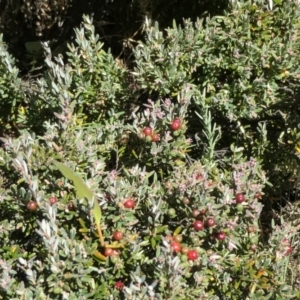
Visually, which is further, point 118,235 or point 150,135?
point 150,135

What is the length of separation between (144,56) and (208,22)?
0.99 ft

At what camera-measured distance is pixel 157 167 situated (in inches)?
82.7

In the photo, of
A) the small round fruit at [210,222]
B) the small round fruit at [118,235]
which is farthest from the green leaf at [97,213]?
the small round fruit at [210,222]

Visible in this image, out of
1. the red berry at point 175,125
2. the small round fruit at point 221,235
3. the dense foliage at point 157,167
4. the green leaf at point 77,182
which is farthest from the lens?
the red berry at point 175,125

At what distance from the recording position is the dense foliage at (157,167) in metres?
1.75

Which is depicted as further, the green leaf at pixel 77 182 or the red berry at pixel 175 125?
the red berry at pixel 175 125

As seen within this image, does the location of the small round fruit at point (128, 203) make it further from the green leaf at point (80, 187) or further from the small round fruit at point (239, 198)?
the small round fruit at point (239, 198)

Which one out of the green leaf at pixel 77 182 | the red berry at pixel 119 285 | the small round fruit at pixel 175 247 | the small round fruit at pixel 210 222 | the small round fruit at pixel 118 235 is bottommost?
the red berry at pixel 119 285

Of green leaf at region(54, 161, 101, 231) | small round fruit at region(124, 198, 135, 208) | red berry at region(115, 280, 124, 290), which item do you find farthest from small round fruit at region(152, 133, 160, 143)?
red berry at region(115, 280, 124, 290)

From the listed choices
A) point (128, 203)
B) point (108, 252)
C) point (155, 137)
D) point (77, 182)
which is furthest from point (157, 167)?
point (77, 182)

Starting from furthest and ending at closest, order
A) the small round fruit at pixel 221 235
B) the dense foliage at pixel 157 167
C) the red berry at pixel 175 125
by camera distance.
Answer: the red berry at pixel 175 125 < the small round fruit at pixel 221 235 < the dense foliage at pixel 157 167

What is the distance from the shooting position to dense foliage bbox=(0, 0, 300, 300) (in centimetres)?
175

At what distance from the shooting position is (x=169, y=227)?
1.97 meters

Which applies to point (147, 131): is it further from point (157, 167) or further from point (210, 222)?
point (210, 222)
